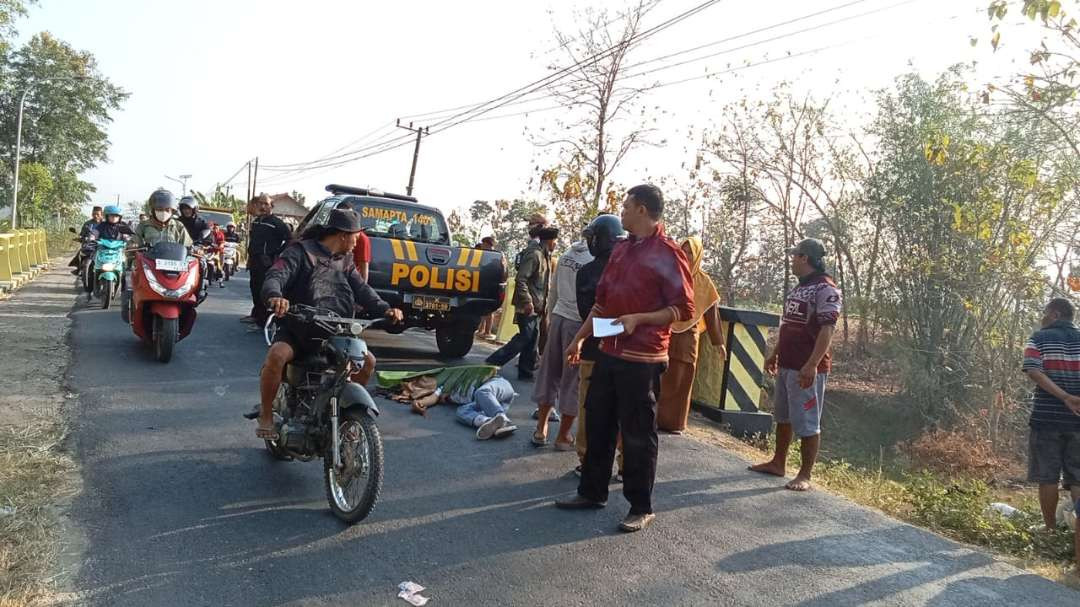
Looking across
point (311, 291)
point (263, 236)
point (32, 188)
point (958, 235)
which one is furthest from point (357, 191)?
point (32, 188)

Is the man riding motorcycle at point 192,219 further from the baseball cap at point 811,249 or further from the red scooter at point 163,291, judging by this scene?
the baseball cap at point 811,249

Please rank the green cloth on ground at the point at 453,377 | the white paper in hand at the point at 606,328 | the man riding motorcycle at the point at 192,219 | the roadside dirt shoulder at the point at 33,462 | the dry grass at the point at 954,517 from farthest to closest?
the man riding motorcycle at the point at 192,219, the green cloth on ground at the point at 453,377, the dry grass at the point at 954,517, the white paper in hand at the point at 606,328, the roadside dirt shoulder at the point at 33,462

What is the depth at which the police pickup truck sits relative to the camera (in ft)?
30.3

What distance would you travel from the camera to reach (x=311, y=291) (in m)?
4.96

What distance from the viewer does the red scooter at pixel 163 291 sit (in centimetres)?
809

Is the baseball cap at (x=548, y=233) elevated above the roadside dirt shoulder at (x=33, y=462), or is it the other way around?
the baseball cap at (x=548, y=233)

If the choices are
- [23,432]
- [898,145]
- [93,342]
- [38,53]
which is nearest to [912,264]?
[898,145]

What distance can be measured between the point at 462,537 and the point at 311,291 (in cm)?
177

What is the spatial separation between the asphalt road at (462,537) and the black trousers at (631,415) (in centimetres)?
29

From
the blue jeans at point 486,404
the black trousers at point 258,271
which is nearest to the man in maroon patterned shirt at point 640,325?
the blue jeans at point 486,404

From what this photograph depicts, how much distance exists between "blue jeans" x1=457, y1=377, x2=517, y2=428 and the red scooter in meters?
3.23

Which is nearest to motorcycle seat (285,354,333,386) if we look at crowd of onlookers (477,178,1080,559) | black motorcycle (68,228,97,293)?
crowd of onlookers (477,178,1080,559)

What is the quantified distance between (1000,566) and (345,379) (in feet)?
12.5

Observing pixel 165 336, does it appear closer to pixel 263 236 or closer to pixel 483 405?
pixel 263 236
